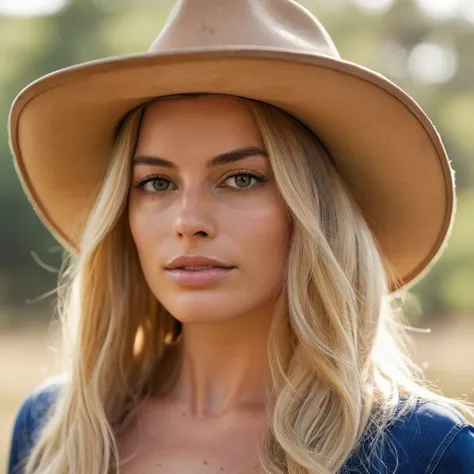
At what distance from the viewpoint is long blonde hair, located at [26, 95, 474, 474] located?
7.51 feet

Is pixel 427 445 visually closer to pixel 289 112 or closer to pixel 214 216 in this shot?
pixel 214 216

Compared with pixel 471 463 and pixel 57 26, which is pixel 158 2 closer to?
pixel 57 26

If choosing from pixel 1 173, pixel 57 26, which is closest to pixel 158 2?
pixel 57 26

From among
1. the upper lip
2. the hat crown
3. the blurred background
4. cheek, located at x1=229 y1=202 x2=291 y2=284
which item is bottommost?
the upper lip

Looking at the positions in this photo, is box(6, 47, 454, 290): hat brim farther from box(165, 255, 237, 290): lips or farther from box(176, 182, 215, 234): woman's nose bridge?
box(165, 255, 237, 290): lips

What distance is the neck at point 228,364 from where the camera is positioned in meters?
2.49

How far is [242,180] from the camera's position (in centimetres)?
235

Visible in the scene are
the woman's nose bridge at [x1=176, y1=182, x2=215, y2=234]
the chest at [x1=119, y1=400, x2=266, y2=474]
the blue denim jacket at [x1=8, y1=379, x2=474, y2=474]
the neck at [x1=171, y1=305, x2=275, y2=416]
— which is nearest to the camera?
the blue denim jacket at [x1=8, y1=379, x2=474, y2=474]

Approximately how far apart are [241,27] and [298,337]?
69 cm

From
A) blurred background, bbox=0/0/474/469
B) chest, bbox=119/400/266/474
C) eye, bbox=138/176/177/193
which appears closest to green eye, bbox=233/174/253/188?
eye, bbox=138/176/177/193

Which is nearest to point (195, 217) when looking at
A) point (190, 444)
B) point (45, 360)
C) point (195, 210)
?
point (195, 210)

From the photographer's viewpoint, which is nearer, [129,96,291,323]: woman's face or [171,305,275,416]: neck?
[129,96,291,323]: woman's face

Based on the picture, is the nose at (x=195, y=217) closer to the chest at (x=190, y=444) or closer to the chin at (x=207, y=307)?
the chin at (x=207, y=307)

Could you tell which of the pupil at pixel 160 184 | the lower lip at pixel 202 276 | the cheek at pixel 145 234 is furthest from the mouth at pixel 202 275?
the pupil at pixel 160 184
